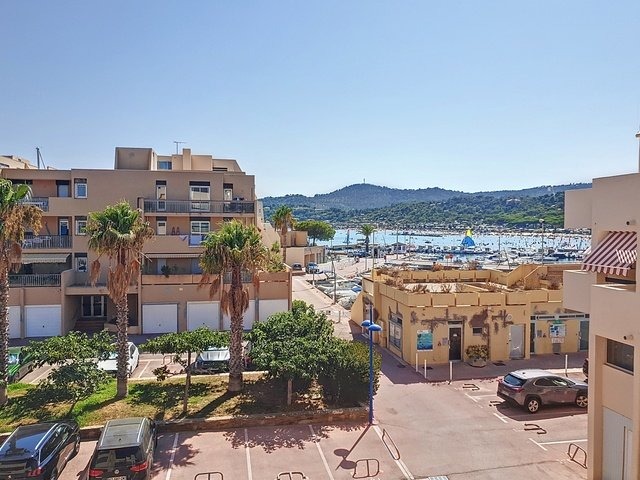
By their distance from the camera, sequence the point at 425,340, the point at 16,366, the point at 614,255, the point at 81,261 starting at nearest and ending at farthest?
1. the point at 614,255
2. the point at 16,366
3. the point at 425,340
4. the point at 81,261

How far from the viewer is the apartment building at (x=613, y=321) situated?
10.7 metres

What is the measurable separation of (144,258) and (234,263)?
56.1 ft

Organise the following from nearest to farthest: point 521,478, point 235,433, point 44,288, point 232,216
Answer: point 521,478, point 235,433, point 44,288, point 232,216

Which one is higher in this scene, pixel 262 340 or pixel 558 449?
pixel 262 340

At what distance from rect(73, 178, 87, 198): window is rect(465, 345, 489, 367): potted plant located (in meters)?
26.6

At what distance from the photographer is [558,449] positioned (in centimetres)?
1466

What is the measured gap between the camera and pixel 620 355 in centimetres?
1141

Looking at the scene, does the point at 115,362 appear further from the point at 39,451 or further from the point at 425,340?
the point at 425,340

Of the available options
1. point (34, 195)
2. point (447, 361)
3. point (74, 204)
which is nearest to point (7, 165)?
point (34, 195)

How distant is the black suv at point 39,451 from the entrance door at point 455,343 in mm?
17088

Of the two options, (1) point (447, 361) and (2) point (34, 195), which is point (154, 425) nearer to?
(1) point (447, 361)

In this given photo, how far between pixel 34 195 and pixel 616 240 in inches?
1347

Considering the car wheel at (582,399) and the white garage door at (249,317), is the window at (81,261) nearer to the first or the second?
the white garage door at (249,317)

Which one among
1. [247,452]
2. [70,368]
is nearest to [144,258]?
[70,368]
